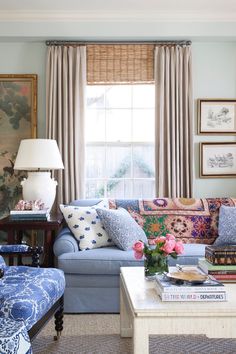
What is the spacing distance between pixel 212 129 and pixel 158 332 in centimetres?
310

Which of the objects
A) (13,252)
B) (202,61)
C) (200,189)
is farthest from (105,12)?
(13,252)

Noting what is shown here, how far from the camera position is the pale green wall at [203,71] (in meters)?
4.71

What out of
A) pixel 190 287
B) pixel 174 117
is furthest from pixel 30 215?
pixel 190 287

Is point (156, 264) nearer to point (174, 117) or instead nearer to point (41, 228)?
point (41, 228)

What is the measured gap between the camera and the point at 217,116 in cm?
473

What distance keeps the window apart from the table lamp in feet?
2.56

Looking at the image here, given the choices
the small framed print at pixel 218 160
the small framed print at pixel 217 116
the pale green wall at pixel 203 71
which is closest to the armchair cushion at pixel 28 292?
the pale green wall at pixel 203 71

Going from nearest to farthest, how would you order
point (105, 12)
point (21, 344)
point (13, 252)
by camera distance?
point (21, 344) < point (13, 252) < point (105, 12)

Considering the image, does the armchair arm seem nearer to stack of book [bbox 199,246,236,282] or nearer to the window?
stack of book [bbox 199,246,236,282]

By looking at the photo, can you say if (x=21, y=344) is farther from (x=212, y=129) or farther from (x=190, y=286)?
→ (x=212, y=129)

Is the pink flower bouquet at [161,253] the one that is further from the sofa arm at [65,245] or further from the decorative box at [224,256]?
the sofa arm at [65,245]

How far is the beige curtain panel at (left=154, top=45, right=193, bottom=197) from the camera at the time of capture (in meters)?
4.62

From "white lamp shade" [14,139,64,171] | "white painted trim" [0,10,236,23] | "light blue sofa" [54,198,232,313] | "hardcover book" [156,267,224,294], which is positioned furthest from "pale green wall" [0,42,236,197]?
"hardcover book" [156,267,224,294]

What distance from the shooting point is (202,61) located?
475 centimetres
